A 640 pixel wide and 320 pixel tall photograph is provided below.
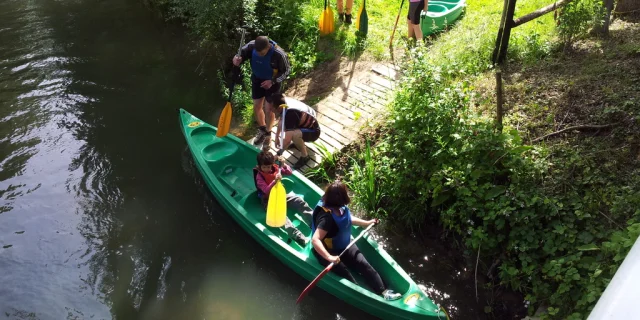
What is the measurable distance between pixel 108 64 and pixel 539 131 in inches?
313

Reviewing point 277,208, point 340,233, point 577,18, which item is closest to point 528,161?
point 340,233

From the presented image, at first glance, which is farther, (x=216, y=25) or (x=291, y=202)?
(x=216, y=25)

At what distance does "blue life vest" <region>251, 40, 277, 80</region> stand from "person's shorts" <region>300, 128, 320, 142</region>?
847 millimetres

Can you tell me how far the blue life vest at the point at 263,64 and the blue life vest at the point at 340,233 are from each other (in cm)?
218

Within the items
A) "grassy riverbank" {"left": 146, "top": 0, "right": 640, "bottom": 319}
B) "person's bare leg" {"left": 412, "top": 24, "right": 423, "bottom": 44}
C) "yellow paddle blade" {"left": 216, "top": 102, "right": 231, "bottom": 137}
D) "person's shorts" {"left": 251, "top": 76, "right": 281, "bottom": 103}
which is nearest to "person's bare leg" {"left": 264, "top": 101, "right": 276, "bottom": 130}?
"person's shorts" {"left": 251, "top": 76, "right": 281, "bottom": 103}

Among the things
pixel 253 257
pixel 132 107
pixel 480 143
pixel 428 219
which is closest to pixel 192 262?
pixel 253 257

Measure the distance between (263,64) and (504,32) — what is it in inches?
122

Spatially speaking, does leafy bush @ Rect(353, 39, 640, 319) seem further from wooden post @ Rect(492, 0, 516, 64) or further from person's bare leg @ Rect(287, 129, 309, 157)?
wooden post @ Rect(492, 0, 516, 64)

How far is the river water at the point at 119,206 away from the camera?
4547 millimetres

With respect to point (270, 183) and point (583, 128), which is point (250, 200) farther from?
point (583, 128)

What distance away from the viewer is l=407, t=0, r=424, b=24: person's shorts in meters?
6.88

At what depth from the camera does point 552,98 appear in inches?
195

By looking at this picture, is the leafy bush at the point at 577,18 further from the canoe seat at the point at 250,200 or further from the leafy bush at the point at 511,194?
the canoe seat at the point at 250,200

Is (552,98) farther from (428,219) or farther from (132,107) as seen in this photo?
(132,107)
